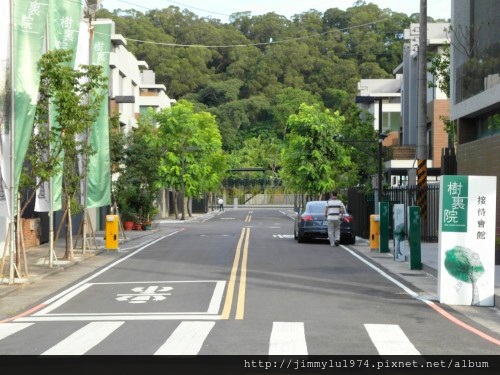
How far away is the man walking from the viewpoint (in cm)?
3291

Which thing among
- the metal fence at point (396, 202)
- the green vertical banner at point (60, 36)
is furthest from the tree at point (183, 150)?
the green vertical banner at point (60, 36)

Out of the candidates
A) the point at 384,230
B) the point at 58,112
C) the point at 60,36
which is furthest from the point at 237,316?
the point at 384,230

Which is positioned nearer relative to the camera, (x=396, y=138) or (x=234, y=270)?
(x=234, y=270)

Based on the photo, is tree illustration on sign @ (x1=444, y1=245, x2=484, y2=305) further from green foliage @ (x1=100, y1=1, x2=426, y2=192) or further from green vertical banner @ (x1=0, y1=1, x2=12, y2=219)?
green foliage @ (x1=100, y1=1, x2=426, y2=192)

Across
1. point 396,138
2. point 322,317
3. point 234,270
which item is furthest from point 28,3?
point 396,138

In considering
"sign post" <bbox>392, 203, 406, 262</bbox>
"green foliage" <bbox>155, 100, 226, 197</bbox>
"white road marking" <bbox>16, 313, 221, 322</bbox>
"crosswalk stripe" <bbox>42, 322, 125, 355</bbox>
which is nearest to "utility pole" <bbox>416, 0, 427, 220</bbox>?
"sign post" <bbox>392, 203, 406, 262</bbox>

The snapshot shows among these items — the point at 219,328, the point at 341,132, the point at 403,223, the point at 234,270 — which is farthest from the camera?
the point at 341,132

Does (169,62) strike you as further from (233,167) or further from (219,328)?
(219,328)

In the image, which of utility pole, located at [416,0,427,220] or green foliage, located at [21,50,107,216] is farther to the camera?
utility pole, located at [416,0,427,220]

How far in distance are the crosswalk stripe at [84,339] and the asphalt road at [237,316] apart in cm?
1

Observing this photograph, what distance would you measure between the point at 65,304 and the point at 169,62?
116730 millimetres

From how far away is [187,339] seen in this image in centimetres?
1202

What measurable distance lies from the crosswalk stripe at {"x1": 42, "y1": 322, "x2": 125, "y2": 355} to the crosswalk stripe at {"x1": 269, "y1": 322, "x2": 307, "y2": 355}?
2175mm

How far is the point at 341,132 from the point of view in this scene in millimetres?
59125
